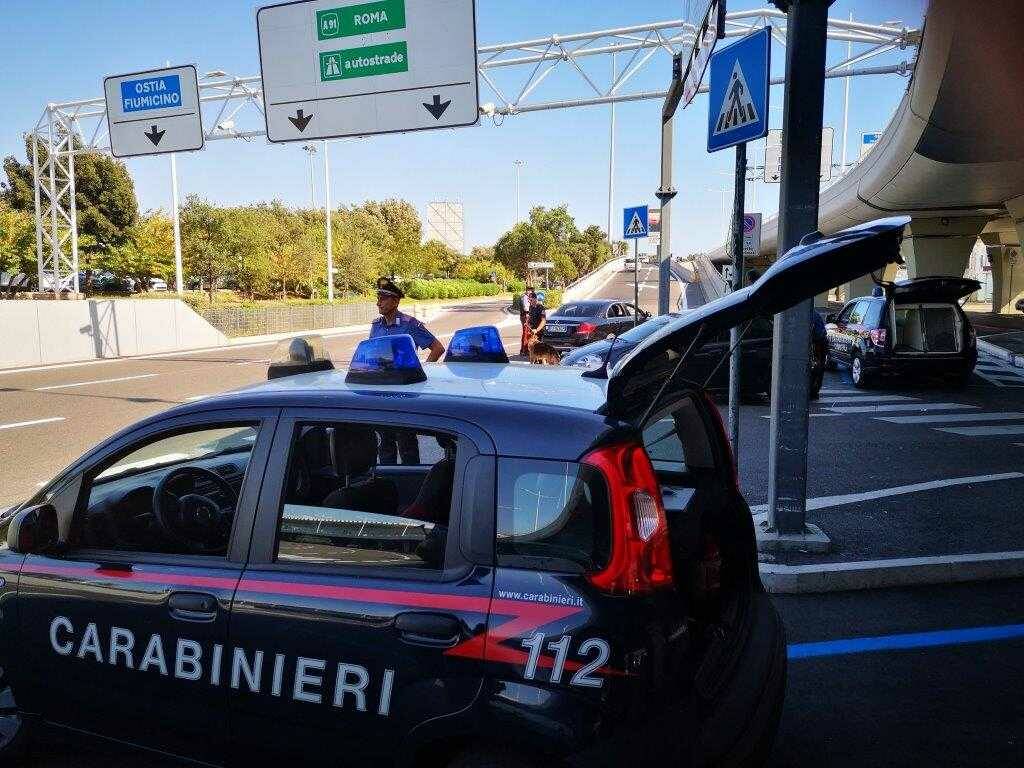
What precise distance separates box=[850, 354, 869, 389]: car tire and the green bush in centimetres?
3830

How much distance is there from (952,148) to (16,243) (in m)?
43.1

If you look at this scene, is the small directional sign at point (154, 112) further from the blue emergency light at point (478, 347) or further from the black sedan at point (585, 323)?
the blue emergency light at point (478, 347)

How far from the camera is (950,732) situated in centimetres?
324

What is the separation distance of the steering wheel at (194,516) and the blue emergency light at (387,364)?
586mm

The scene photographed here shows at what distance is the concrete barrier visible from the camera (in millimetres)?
19281

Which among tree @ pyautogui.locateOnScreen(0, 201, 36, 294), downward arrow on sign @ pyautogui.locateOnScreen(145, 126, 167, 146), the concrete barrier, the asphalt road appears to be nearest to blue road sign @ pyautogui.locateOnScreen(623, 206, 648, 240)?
the asphalt road

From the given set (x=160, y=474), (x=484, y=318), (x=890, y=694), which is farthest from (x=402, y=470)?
(x=484, y=318)

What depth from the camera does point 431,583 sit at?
2.22 metres

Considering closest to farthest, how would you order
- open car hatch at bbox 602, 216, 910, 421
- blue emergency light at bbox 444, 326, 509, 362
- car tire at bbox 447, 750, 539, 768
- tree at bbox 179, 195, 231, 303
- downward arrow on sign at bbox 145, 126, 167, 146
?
car tire at bbox 447, 750, 539, 768 < open car hatch at bbox 602, 216, 910, 421 < blue emergency light at bbox 444, 326, 509, 362 < downward arrow on sign at bbox 145, 126, 167, 146 < tree at bbox 179, 195, 231, 303

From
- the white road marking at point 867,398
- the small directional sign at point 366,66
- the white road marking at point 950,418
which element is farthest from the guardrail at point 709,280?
the small directional sign at point 366,66

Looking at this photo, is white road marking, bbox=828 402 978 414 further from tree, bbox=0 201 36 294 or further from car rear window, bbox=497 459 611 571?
tree, bbox=0 201 36 294

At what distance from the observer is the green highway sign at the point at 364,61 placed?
12.3 meters

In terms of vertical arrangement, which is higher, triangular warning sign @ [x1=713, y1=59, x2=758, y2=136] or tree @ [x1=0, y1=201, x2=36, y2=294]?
tree @ [x1=0, y1=201, x2=36, y2=294]

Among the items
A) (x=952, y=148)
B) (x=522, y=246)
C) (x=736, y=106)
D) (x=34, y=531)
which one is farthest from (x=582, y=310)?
(x=522, y=246)
